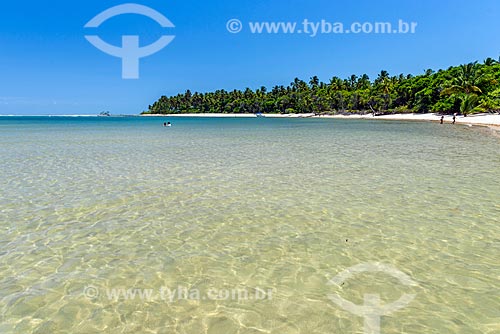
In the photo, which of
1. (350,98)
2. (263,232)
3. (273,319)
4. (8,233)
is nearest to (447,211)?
(263,232)

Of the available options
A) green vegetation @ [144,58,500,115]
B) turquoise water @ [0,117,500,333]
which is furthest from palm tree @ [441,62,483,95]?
turquoise water @ [0,117,500,333]

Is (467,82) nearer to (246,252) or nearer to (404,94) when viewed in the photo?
(404,94)

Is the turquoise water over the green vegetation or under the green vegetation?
under

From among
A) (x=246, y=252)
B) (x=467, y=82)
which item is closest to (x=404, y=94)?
(x=467, y=82)

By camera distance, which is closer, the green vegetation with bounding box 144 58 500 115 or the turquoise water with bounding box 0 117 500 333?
the turquoise water with bounding box 0 117 500 333

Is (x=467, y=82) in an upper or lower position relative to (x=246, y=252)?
upper

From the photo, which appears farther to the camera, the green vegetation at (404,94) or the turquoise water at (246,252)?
A: the green vegetation at (404,94)

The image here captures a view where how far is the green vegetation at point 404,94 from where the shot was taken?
76.2 meters

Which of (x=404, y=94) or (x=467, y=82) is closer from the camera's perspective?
(x=467, y=82)

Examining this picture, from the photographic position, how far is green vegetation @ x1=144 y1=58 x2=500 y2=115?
3002 inches

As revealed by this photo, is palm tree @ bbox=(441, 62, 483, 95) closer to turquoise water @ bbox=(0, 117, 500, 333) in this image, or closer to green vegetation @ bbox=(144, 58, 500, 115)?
green vegetation @ bbox=(144, 58, 500, 115)

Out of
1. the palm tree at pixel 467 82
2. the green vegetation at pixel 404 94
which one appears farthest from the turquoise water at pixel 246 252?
the palm tree at pixel 467 82

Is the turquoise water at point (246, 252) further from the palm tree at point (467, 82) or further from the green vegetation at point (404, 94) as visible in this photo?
the palm tree at point (467, 82)

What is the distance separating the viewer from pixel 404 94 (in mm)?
109750
